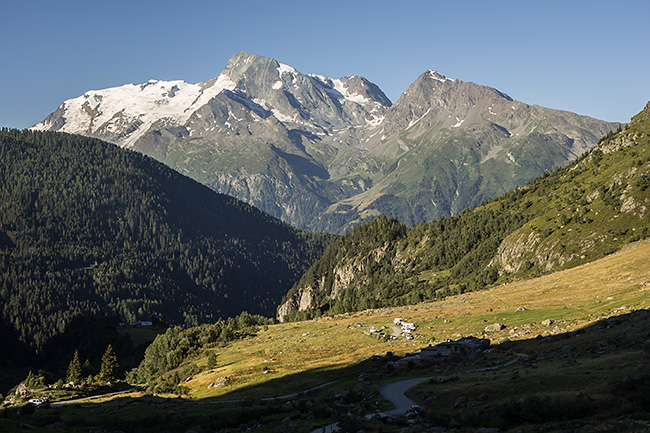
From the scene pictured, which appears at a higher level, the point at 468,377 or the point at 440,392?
the point at 440,392

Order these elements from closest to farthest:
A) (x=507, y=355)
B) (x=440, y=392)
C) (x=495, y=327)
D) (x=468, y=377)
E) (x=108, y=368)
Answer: (x=440, y=392) < (x=468, y=377) < (x=507, y=355) < (x=495, y=327) < (x=108, y=368)

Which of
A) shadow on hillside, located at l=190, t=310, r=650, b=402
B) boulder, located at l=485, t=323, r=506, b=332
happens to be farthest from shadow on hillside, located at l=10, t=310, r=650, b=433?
boulder, located at l=485, t=323, r=506, b=332

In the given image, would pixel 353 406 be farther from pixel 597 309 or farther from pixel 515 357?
pixel 597 309

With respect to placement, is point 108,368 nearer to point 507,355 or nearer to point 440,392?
point 507,355

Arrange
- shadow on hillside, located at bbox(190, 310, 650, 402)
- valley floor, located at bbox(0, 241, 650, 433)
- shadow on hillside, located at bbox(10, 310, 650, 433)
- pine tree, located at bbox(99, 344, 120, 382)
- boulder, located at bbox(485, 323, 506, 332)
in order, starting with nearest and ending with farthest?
shadow on hillside, located at bbox(10, 310, 650, 433)
valley floor, located at bbox(0, 241, 650, 433)
shadow on hillside, located at bbox(190, 310, 650, 402)
boulder, located at bbox(485, 323, 506, 332)
pine tree, located at bbox(99, 344, 120, 382)

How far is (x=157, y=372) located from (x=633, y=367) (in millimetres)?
105279

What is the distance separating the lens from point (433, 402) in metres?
44.5

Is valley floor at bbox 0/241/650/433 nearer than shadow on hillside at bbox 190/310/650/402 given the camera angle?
Yes

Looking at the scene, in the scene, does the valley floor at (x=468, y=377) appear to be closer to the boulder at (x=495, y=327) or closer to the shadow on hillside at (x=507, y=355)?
the shadow on hillside at (x=507, y=355)

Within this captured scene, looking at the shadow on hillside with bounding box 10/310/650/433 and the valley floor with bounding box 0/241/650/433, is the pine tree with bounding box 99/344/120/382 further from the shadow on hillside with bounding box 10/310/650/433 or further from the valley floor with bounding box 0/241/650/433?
the shadow on hillside with bounding box 10/310/650/433

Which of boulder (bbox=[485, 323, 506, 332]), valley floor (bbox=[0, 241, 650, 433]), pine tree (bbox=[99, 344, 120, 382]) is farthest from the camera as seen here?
pine tree (bbox=[99, 344, 120, 382])

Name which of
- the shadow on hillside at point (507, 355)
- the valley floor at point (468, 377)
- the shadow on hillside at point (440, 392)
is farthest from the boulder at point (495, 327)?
the shadow on hillside at point (440, 392)

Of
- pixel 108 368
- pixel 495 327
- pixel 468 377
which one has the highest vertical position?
pixel 468 377

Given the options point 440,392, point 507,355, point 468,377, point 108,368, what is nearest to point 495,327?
point 507,355
